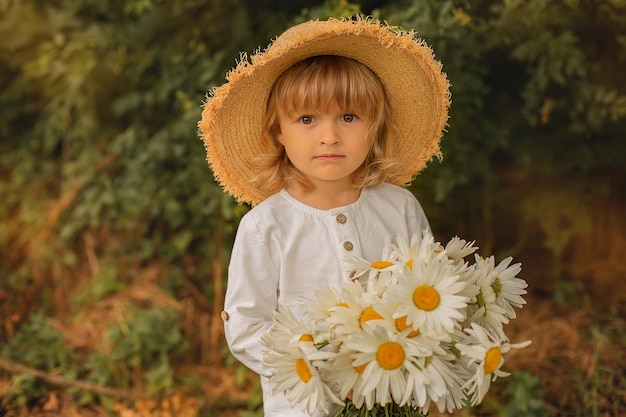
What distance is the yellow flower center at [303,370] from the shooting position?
67.2 inches

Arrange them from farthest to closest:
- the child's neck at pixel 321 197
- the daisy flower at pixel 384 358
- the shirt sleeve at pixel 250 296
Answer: the child's neck at pixel 321 197
the shirt sleeve at pixel 250 296
the daisy flower at pixel 384 358

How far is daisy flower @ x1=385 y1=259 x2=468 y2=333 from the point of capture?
1675 millimetres

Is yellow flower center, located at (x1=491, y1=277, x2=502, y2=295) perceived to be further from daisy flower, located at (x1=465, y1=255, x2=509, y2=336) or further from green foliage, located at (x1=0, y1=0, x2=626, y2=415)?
green foliage, located at (x1=0, y1=0, x2=626, y2=415)

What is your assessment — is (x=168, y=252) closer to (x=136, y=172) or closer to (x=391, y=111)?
(x=136, y=172)

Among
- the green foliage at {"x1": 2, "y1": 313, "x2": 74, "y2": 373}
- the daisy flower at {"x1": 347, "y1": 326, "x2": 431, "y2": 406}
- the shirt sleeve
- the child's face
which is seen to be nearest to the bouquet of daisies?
the daisy flower at {"x1": 347, "y1": 326, "x2": 431, "y2": 406}

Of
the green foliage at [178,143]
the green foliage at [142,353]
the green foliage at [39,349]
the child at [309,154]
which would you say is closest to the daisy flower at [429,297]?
the child at [309,154]

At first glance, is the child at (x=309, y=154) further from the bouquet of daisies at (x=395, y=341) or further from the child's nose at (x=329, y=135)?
the bouquet of daisies at (x=395, y=341)

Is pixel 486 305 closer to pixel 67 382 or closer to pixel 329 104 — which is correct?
pixel 329 104

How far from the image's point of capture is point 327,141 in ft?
6.60

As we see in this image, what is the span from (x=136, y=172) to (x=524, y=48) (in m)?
1.96

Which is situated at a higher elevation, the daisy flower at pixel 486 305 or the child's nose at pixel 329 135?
the child's nose at pixel 329 135

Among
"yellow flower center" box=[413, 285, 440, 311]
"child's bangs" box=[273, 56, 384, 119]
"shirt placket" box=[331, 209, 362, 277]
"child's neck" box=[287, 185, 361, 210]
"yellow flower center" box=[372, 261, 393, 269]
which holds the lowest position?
"yellow flower center" box=[413, 285, 440, 311]

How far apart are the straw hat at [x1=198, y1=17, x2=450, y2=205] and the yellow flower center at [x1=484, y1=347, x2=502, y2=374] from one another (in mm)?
790

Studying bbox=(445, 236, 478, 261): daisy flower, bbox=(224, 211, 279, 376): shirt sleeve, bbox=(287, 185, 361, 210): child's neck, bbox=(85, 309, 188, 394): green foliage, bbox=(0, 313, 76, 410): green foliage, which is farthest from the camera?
bbox=(85, 309, 188, 394): green foliage
